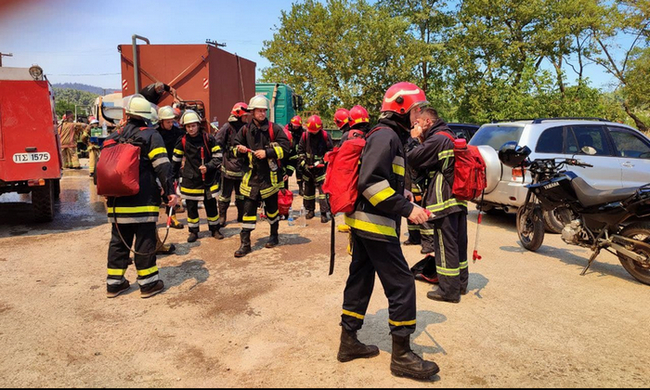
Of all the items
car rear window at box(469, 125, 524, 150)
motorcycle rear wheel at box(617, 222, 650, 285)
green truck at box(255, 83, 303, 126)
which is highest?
green truck at box(255, 83, 303, 126)

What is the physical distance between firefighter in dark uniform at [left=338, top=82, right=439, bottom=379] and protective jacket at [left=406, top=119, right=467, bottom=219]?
136 cm

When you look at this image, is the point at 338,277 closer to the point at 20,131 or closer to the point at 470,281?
the point at 470,281

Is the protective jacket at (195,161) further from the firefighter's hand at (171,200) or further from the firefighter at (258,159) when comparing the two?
the firefighter's hand at (171,200)

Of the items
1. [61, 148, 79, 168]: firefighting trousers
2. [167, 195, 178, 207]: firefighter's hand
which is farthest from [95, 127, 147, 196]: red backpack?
[61, 148, 79, 168]: firefighting trousers

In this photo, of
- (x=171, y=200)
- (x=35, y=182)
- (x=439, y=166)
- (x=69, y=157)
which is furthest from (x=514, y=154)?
(x=69, y=157)

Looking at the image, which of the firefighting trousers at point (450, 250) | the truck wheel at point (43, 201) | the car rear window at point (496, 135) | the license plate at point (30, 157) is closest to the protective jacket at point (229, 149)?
the license plate at point (30, 157)

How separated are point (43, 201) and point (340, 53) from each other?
2253cm

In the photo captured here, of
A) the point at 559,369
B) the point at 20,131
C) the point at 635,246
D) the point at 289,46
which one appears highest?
the point at 289,46

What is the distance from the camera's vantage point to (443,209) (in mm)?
4504

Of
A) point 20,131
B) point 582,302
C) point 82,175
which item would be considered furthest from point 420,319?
point 82,175

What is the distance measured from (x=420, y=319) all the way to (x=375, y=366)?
98cm

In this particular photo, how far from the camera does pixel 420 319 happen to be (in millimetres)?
4020

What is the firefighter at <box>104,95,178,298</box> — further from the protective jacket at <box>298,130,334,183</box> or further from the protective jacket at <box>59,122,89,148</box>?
the protective jacket at <box>59,122,89,148</box>

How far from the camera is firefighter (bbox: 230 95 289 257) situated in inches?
240
